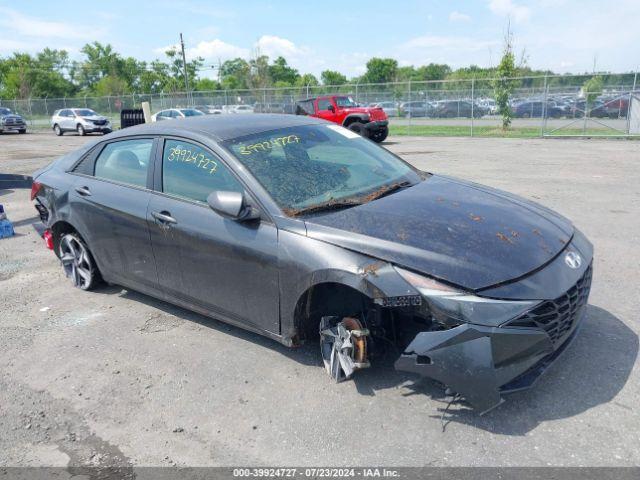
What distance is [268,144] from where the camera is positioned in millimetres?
3836

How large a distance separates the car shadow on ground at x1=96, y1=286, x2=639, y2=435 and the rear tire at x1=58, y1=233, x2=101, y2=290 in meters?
1.90

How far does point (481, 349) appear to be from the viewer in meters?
2.59

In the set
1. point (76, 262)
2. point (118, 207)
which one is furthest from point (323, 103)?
point (118, 207)

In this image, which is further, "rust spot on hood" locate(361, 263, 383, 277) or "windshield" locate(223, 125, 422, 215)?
"windshield" locate(223, 125, 422, 215)

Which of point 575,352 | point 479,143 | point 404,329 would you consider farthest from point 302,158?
point 479,143

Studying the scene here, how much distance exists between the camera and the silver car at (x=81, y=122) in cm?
2922

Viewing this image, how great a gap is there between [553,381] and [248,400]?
6.13ft

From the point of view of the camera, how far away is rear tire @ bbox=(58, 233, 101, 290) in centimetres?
493

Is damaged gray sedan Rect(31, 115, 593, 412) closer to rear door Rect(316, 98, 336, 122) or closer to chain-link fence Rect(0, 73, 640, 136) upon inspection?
rear door Rect(316, 98, 336, 122)

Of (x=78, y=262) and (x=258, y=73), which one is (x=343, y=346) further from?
(x=258, y=73)

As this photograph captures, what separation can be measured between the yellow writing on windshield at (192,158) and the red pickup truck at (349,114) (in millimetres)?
15025

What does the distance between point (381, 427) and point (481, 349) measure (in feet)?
2.38

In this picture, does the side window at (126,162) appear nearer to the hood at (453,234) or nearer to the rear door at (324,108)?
the hood at (453,234)

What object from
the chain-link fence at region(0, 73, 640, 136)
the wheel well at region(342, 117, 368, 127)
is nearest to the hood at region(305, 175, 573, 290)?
the wheel well at region(342, 117, 368, 127)
